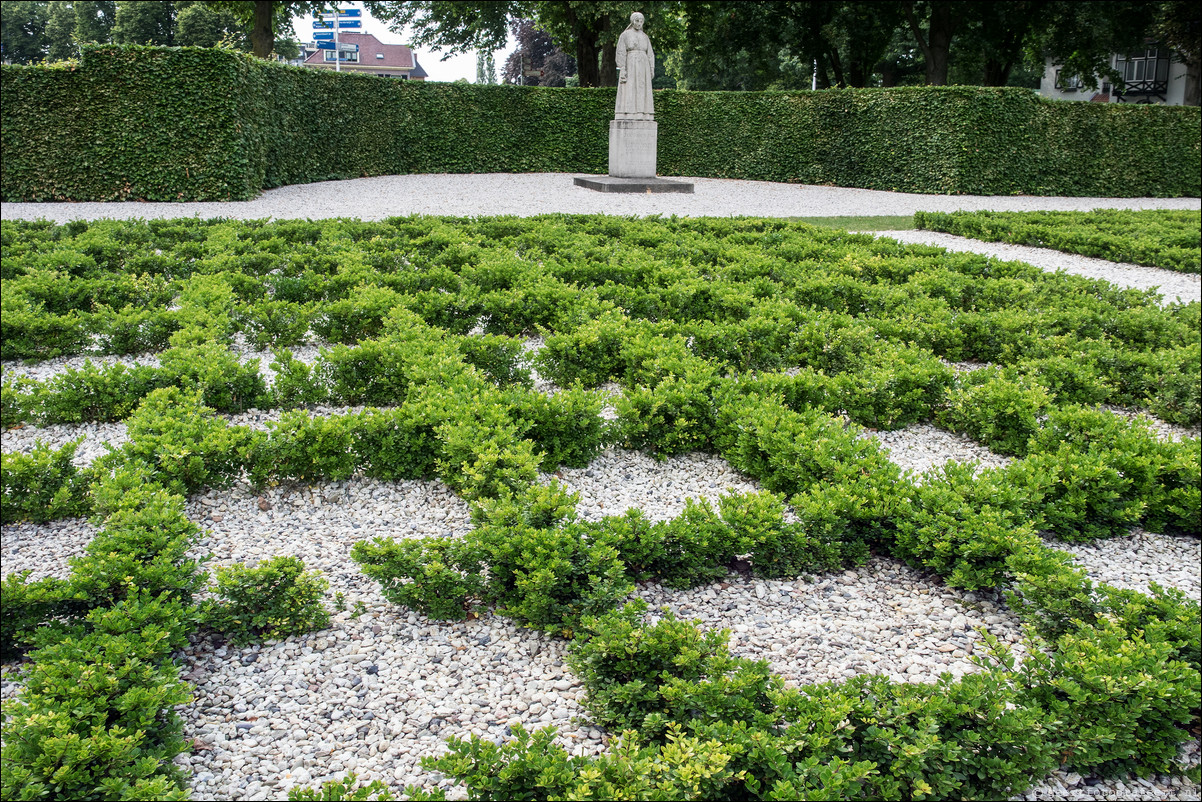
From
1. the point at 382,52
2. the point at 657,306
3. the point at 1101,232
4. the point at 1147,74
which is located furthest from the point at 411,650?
the point at 382,52

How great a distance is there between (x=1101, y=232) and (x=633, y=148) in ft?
37.3

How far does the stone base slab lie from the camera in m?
20.6

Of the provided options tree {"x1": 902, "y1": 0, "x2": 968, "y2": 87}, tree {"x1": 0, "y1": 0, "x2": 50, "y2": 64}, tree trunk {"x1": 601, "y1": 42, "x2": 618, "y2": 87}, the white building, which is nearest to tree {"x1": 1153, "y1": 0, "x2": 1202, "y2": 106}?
tree {"x1": 902, "y1": 0, "x2": 968, "y2": 87}

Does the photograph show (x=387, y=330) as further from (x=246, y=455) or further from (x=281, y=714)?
(x=281, y=714)

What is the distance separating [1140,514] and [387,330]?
555 cm

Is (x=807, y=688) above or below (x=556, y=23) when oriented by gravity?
below

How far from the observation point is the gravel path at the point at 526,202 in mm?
15875

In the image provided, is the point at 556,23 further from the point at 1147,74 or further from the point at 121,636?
the point at 1147,74

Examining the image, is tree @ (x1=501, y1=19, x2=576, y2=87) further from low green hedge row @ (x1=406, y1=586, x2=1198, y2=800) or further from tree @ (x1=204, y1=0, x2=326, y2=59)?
low green hedge row @ (x1=406, y1=586, x2=1198, y2=800)

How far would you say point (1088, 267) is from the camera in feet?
38.8

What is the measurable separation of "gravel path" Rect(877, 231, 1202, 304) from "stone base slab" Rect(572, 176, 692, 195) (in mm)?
7809

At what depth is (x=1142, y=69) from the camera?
5028cm

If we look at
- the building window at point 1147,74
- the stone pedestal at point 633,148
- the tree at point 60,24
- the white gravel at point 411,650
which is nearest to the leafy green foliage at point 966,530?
the white gravel at point 411,650

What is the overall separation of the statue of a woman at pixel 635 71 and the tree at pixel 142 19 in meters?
47.2
